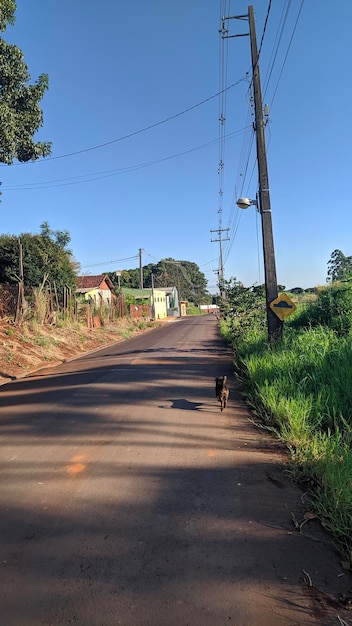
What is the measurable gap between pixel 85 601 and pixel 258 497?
1.78 meters

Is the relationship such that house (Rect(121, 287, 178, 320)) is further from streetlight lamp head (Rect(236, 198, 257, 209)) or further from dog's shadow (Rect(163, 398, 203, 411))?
dog's shadow (Rect(163, 398, 203, 411))

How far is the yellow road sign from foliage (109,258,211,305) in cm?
7421

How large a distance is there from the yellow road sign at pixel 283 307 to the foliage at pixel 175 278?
74212 millimetres

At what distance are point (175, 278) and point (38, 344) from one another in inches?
3721

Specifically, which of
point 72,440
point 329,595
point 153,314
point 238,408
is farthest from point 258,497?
point 153,314

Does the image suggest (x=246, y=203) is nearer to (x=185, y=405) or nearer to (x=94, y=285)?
(x=185, y=405)

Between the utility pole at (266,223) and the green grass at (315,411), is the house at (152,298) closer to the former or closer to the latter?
the utility pole at (266,223)

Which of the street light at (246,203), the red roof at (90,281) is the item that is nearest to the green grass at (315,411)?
the street light at (246,203)

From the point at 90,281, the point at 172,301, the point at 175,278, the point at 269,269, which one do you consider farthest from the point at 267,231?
the point at 175,278

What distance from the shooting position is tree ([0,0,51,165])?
1049 centimetres

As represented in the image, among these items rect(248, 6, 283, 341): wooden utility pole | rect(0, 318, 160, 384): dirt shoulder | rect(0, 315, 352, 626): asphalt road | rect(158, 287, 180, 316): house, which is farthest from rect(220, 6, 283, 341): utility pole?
rect(158, 287, 180, 316): house

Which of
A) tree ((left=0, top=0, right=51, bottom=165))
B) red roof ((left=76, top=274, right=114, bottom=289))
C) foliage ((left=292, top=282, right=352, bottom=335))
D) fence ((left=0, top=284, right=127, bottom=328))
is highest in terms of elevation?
tree ((left=0, top=0, right=51, bottom=165))

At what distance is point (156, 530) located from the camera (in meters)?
3.21

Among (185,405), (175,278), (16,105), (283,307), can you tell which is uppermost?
(175,278)
